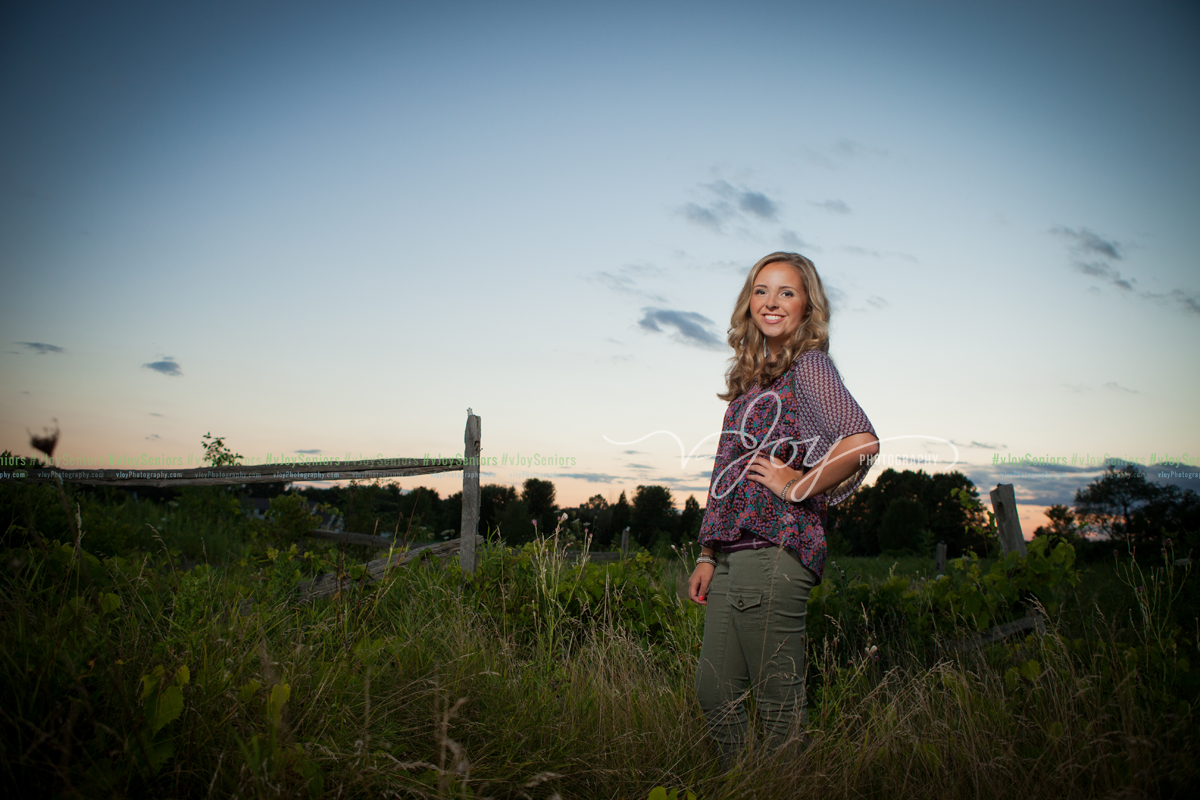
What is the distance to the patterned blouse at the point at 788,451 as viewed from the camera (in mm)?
1943

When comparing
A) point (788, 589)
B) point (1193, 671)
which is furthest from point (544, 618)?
point (1193, 671)

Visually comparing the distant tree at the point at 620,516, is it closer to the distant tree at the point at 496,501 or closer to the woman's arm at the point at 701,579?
the distant tree at the point at 496,501

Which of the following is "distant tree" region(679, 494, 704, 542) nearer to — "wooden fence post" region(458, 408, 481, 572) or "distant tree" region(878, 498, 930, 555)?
"wooden fence post" region(458, 408, 481, 572)

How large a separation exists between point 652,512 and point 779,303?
17790 millimetres

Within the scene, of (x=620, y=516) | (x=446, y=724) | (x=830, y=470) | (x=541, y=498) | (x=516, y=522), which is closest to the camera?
(x=446, y=724)

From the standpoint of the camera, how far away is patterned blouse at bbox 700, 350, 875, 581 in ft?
6.38

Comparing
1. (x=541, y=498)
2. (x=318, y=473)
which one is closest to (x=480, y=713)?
(x=318, y=473)

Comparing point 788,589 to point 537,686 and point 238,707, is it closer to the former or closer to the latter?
point 537,686

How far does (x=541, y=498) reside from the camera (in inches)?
738

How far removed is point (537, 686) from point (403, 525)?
894 cm

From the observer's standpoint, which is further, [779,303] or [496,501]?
[496,501]

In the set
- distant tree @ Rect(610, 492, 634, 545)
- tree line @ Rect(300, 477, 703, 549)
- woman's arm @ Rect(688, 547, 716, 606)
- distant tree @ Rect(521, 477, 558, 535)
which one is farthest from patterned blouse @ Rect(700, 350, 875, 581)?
distant tree @ Rect(521, 477, 558, 535)

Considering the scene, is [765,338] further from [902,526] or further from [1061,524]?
[902,526]

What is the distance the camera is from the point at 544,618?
13.9 ft
